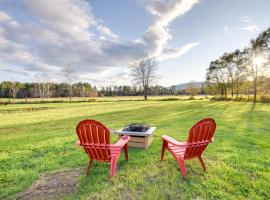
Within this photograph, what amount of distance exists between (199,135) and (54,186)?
2725 millimetres

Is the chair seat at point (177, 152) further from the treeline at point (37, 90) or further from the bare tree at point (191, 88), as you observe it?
the treeline at point (37, 90)

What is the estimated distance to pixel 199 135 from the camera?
256 cm

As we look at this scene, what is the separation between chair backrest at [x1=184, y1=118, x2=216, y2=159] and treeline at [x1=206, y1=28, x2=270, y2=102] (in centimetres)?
2283

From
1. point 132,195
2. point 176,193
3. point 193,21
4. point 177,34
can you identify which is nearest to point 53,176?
point 132,195

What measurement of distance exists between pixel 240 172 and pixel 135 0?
11351 mm

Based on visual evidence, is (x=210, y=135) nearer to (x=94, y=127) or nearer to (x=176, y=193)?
(x=176, y=193)

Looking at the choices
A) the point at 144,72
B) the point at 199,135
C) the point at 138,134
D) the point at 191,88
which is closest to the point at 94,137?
the point at 138,134

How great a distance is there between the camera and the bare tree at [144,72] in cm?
3762

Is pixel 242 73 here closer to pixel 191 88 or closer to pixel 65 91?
pixel 191 88

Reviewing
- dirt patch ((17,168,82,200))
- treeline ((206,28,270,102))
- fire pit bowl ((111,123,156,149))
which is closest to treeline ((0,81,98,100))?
treeline ((206,28,270,102))

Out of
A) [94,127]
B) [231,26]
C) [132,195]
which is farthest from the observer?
[231,26]

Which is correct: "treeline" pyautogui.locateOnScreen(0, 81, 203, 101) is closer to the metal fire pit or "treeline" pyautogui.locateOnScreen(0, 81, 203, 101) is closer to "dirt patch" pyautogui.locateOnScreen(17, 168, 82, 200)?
the metal fire pit

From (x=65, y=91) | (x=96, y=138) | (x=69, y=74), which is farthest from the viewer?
(x=65, y=91)

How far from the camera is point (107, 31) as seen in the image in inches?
541
